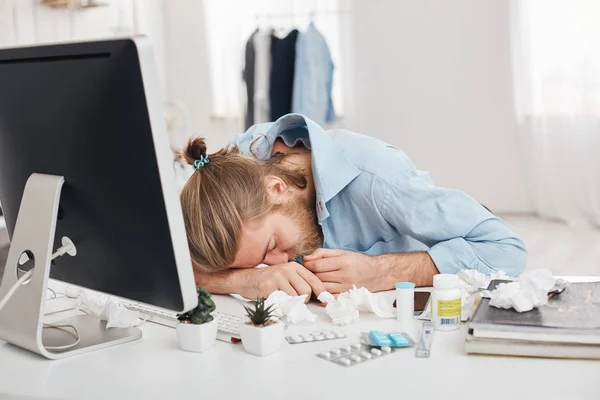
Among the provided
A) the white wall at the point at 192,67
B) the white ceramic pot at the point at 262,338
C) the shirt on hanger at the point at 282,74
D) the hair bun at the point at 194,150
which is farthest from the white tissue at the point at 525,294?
the white wall at the point at 192,67

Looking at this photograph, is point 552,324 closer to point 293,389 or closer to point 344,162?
point 293,389

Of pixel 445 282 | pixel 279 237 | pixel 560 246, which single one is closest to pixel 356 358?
pixel 445 282

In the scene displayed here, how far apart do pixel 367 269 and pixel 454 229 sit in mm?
228

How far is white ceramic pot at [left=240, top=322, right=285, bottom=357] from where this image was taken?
119 centimetres

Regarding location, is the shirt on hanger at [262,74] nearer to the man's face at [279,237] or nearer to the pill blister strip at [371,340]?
the man's face at [279,237]

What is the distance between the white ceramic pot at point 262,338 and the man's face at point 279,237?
42 cm

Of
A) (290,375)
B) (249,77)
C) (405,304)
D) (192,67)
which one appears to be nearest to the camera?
(290,375)

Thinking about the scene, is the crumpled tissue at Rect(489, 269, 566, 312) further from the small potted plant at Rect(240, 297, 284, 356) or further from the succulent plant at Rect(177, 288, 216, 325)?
the succulent plant at Rect(177, 288, 216, 325)

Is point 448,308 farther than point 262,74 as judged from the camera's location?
No

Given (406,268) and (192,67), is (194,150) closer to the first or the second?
(406,268)

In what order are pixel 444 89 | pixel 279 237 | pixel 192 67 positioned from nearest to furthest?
1. pixel 279 237
2. pixel 444 89
3. pixel 192 67

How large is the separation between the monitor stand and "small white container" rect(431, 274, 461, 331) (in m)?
0.52

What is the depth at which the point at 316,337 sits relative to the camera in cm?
126

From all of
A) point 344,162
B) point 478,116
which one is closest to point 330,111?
point 478,116
